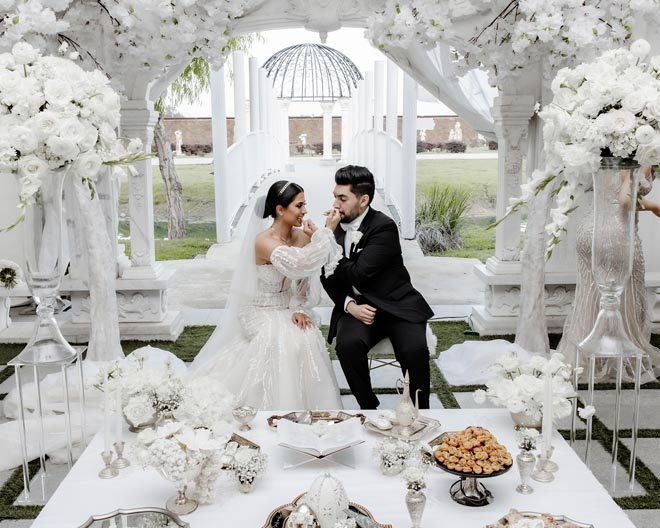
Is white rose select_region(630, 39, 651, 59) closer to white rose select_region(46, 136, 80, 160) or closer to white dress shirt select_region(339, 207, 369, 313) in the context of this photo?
white dress shirt select_region(339, 207, 369, 313)

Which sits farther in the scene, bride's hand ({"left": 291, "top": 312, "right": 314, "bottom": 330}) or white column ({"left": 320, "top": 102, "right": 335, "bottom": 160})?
white column ({"left": 320, "top": 102, "right": 335, "bottom": 160})

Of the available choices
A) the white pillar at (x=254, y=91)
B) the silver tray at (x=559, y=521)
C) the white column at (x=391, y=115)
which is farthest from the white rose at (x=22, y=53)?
the white pillar at (x=254, y=91)

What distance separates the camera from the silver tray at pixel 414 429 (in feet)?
8.06

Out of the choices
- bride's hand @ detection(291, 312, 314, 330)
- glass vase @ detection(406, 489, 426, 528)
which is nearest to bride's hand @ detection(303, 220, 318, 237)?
bride's hand @ detection(291, 312, 314, 330)

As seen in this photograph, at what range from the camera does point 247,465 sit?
2.13 metres

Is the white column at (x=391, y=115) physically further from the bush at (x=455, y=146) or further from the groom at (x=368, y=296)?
the bush at (x=455, y=146)

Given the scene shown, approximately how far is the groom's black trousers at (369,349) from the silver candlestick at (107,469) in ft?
5.18

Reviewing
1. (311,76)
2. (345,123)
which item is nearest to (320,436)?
(311,76)

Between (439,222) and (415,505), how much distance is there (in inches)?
401

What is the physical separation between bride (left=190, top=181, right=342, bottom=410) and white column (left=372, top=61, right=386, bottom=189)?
947cm

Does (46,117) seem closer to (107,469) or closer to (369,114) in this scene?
(107,469)

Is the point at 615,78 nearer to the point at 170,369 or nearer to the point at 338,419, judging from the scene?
the point at 338,419

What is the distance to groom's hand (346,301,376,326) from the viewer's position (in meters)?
3.72

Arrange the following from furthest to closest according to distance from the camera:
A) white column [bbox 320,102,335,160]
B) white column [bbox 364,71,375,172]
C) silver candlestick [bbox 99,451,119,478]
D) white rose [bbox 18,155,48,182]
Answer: white column [bbox 320,102,335,160] → white column [bbox 364,71,375,172] → white rose [bbox 18,155,48,182] → silver candlestick [bbox 99,451,119,478]
